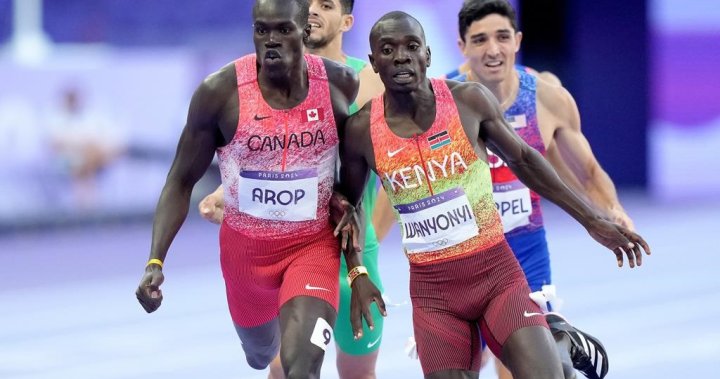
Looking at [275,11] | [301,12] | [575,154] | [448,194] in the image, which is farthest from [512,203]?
[275,11]

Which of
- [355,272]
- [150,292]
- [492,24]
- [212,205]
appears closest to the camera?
[150,292]

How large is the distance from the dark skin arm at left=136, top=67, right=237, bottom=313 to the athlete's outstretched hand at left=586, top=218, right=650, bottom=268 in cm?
157

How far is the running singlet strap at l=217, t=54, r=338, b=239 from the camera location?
5105mm

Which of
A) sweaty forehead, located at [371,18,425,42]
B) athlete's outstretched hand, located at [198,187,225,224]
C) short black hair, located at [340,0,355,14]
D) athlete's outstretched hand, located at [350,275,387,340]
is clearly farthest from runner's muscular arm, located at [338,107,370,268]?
short black hair, located at [340,0,355,14]

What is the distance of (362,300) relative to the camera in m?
5.01

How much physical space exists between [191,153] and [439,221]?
41.3 inches

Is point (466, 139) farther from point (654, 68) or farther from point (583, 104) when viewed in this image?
point (583, 104)

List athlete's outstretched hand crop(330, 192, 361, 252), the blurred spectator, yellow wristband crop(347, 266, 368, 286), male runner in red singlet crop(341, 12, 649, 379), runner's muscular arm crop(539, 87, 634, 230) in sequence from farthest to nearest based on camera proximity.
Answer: the blurred spectator → runner's muscular arm crop(539, 87, 634, 230) → athlete's outstretched hand crop(330, 192, 361, 252) → yellow wristband crop(347, 266, 368, 286) → male runner in red singlet crop(341, 12, 649, 379)

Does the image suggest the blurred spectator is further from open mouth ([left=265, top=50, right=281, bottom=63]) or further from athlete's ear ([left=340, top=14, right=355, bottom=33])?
open mouth ([left=265, top=50, right=281, bottom=63])

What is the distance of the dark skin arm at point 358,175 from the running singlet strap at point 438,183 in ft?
0.18

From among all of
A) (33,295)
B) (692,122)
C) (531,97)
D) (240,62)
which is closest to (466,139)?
(240,62)

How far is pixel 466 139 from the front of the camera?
500 centimetres

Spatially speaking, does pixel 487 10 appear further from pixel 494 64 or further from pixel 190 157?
pixel 190 157

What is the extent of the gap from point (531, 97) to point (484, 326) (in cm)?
170
